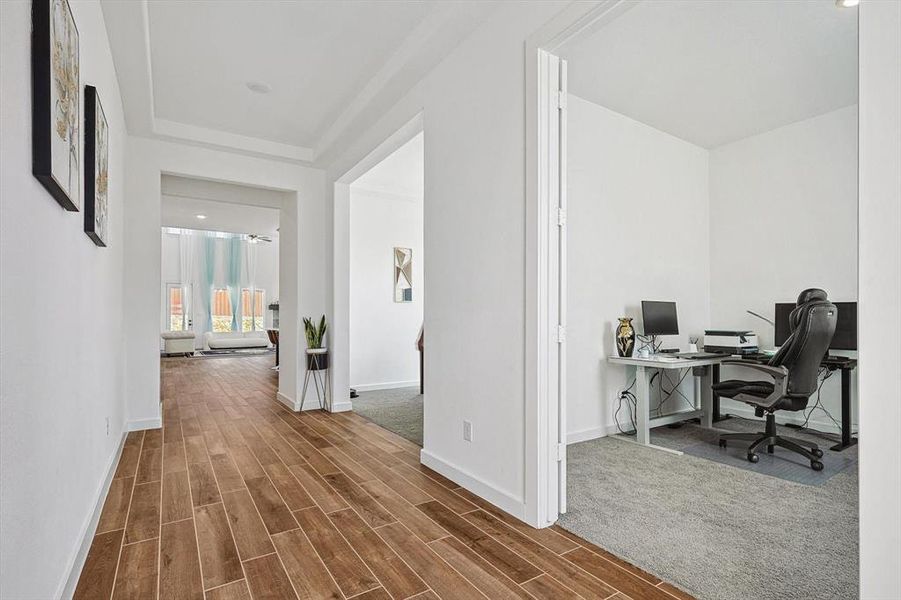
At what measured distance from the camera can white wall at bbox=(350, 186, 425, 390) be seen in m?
6.14

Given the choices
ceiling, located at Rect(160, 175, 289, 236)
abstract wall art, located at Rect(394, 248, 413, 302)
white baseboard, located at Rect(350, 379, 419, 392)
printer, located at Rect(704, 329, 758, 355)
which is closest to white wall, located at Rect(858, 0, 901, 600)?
printer, located at Rect(704, 329, 758, 355)

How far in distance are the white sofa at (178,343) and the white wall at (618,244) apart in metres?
9.53

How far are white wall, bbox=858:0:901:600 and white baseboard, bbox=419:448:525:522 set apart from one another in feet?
4.64

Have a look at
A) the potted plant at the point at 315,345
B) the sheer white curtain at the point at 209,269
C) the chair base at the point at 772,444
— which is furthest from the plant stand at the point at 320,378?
the sheer white curtain at the point at 209,269

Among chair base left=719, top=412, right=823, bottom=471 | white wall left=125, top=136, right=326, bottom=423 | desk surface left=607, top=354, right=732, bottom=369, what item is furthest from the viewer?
white wall left=125, top=136, right=326, bottom=423

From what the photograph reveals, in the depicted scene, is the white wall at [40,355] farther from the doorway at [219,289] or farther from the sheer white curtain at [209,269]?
the sheer white curtain at [209,269]

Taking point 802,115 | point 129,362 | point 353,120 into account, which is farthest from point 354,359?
point 802,115

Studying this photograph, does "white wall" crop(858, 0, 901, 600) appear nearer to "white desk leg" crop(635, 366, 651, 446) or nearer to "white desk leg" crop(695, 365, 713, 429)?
"white desk leg" crop(635, 366, 651, 446)

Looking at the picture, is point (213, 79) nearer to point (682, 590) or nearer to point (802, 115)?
point (682, 590)

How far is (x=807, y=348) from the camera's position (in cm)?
306

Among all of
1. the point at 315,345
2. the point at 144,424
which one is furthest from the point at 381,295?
the point at 144,424

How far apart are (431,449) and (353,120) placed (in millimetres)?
2699

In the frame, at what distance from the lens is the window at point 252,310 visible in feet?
42.0

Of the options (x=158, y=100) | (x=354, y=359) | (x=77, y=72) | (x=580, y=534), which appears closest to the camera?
(x=77, y=72)
